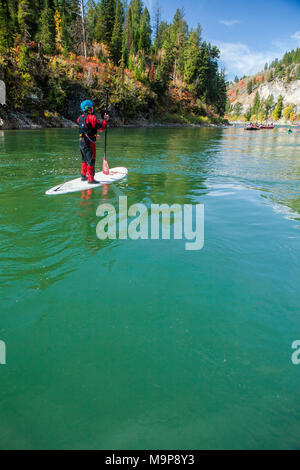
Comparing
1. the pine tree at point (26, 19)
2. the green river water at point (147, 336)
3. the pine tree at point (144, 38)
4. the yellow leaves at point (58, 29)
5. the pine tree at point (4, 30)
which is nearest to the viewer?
the green river water at point (147, 336)

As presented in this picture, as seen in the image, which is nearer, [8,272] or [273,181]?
[8,272]

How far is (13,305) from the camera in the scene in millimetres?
3719

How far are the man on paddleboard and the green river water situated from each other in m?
3.60

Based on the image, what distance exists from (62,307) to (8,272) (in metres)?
1.45

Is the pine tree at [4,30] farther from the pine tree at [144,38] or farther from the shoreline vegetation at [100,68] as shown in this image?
the pine tree at [144,38]

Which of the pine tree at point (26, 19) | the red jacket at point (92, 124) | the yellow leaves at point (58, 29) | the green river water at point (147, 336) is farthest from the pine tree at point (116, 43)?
the green river water at point (147, 336)

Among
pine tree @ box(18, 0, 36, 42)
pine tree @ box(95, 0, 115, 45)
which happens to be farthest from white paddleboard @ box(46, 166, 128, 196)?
pine tree @ box(95, 0, 115, 45)

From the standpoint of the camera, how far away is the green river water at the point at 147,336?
7.43 feet

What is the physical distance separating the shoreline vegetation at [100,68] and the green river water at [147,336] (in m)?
37.6

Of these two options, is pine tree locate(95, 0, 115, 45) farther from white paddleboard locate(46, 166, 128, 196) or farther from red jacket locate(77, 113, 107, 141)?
red jacket locate(77, 113, 107, 141)

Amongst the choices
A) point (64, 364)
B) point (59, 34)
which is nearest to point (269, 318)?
point (64, 364)

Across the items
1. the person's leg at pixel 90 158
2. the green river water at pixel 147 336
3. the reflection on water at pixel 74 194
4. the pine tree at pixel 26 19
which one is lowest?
the green river water at pixel 147 336

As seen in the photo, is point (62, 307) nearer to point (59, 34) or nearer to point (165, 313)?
point (165, 313)
